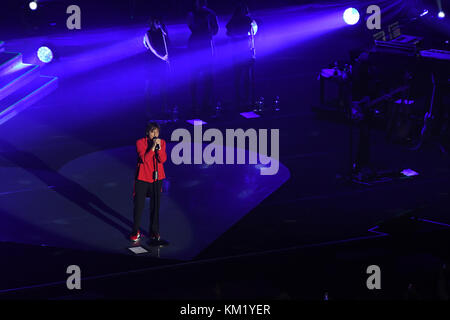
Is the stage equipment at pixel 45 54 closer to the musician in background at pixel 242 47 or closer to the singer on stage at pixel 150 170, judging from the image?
the musician in background at pixel 242 47

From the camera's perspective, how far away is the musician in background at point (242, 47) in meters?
14.6

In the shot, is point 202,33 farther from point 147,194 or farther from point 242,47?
point 147,194

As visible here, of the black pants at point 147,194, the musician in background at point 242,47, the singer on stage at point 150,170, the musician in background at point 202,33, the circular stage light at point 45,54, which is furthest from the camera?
the circular stage light at point 45,54

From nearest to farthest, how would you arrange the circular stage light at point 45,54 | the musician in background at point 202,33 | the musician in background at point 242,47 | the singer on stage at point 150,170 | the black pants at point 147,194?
the singer on stage at point 150,170, the black pants at point 147,194, the musician in background at point 202,33, the musician in background at point 242,47, the circular stage light at point 45,54

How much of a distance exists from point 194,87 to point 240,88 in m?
1.93

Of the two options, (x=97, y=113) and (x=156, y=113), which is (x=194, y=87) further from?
(x=97, y=113)

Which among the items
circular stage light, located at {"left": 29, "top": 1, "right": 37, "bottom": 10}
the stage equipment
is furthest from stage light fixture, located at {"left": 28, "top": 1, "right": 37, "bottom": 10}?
the stage equipment

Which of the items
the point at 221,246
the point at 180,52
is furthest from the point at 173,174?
the point at 180,52

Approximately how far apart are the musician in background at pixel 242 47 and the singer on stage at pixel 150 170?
5.84 metres

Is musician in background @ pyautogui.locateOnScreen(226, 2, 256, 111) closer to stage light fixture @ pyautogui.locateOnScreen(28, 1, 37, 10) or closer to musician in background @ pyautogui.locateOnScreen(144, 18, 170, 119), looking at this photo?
musician in background @ pyautogui.locateOnScreen(144, 18, 170, 119)

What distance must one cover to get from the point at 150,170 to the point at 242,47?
646 cm

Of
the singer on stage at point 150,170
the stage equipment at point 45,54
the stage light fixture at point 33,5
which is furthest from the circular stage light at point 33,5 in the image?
the singer on stage at point 150,170

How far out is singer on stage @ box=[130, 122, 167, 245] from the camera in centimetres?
904
